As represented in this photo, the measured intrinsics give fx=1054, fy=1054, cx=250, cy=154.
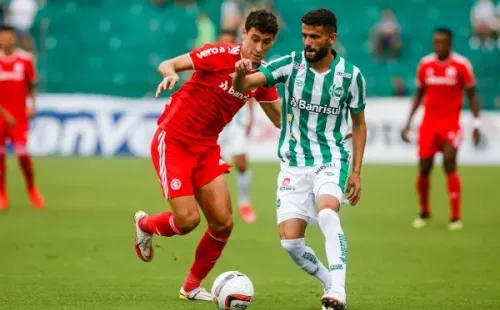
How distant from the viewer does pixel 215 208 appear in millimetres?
8289

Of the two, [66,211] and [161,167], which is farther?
[66,211]

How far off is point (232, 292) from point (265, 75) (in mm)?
1571

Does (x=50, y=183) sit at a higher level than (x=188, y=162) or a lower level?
lower

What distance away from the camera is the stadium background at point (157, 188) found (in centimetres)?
885

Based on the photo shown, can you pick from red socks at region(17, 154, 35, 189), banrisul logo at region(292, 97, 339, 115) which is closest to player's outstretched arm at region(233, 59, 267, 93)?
banrisul logo at region(292, 97, 339, 115)

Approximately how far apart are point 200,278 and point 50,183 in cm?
1067

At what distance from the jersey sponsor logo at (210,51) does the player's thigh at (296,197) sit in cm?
110

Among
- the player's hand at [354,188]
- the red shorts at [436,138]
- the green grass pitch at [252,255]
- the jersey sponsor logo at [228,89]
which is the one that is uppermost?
the jersey sponsor logo at [228,89]

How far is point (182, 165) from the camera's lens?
27.2 feet

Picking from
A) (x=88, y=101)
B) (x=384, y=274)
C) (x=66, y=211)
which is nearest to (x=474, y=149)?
(x=88, y=101)

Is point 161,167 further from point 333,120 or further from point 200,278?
point 333,120

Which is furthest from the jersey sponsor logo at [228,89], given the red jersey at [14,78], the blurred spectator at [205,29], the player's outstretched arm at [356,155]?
the blurred spectator at [205,29]

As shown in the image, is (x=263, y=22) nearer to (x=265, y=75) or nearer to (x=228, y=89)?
(x=265, y=75)

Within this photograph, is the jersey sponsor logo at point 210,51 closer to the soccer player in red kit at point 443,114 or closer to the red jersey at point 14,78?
the soccer player in red kit at point 443,114
